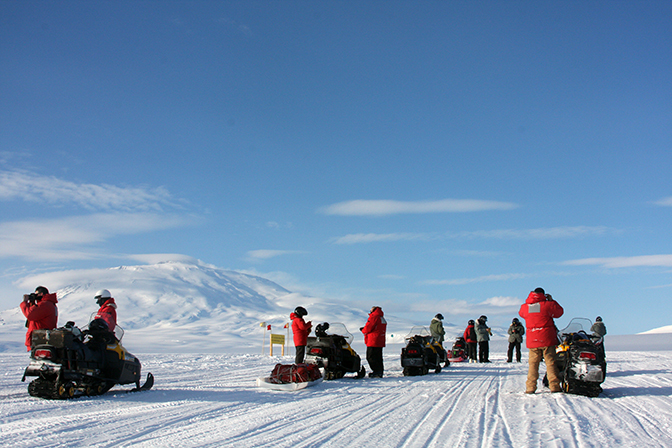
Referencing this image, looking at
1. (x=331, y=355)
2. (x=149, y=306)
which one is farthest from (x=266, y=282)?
(x=331, y=355)

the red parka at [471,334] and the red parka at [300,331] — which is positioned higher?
the red parka at [300,331]

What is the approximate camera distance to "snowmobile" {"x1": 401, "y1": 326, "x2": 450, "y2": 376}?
12164 millimetres

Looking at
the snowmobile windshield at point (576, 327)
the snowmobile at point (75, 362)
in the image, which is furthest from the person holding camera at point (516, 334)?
the snowmobile at point (75, 362)

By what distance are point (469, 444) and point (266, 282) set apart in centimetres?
18768

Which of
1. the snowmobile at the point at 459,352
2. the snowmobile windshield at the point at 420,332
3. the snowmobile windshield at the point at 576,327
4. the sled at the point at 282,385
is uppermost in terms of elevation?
the snowmobile windshield at the point at 576,327

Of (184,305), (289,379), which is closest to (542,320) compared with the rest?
(289,379)

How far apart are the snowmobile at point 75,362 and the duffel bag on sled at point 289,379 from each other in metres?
2.35

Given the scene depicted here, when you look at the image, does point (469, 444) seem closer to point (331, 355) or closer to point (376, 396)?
point (376, 396)

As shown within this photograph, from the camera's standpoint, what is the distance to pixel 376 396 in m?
8.09

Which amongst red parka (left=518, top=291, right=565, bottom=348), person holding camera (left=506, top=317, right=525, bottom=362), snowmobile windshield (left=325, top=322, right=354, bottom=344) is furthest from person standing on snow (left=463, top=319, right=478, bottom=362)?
red parka (left=518, top=291, right=565, bottom=348)

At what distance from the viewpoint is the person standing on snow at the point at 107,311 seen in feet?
26.4

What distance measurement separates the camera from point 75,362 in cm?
730

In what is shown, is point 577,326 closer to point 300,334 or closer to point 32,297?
point 300,334

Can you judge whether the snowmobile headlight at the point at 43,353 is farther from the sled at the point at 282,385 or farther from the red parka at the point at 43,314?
the sled at the point at 282,385
